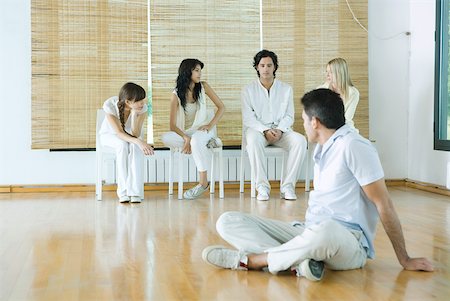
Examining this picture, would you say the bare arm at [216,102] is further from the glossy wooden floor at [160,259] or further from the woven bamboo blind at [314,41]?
the glossy wooden floor at [160,259]

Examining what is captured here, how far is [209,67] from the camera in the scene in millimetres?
7531

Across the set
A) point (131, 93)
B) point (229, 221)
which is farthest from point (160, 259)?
point (131, 93)

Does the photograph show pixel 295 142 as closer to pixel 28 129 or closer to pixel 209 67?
pixel 209 67

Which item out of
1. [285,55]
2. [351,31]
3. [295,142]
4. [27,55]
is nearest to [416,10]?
[351,31]

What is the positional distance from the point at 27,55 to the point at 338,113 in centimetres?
486

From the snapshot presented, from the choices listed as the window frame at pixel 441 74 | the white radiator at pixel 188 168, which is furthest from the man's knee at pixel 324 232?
the white radiator at pixel 188 168

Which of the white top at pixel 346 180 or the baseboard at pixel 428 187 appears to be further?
the baseboard at pixel 428 187

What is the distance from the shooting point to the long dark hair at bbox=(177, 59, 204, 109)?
689 cm

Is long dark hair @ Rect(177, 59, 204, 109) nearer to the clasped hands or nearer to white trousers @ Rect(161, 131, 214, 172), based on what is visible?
white trousers @ Rect(161, 131, 214, 172)

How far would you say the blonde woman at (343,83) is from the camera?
697 cm

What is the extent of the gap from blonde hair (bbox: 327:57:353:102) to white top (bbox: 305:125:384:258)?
3884 mm

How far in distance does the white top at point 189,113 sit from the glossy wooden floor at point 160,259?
1.20 m

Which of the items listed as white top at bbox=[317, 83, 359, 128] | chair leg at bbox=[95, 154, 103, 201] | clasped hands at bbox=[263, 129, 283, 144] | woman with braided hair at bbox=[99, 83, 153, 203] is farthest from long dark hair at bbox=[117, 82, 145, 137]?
white top at bbox=[317, 83, 359, 128]

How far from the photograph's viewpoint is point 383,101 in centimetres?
788
